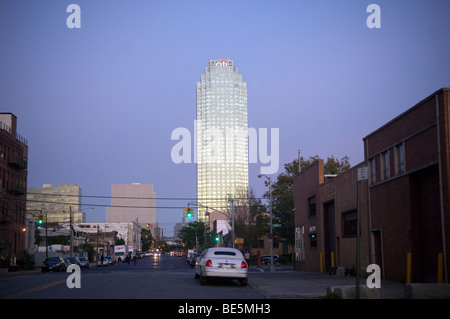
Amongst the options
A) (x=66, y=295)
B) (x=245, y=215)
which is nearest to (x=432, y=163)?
(x=66, y=295)

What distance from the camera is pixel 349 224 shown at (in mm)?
32344

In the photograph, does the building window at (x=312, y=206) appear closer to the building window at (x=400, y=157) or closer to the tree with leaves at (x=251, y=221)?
the building window at (x=400, y=157)

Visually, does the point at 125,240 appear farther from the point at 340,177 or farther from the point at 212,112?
the point at 340,177

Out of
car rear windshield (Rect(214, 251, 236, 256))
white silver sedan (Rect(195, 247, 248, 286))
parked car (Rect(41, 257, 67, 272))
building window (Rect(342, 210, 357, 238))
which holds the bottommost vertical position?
parked car (Rect(41, 257, 67, 272))

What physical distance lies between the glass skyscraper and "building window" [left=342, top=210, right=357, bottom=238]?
10642 centimetres

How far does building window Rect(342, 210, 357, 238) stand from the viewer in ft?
102

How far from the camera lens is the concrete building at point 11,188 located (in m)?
59.3

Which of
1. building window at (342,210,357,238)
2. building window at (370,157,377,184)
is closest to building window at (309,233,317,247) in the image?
building window at (342,210,357,238)

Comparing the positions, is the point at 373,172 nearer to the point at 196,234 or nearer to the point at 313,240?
the point at 313,240

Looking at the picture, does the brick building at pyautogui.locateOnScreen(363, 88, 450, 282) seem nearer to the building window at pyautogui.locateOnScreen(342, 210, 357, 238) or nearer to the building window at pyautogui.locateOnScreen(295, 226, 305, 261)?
the building window at pyautogui.locateOnScreen(342, 210, 357, 238)

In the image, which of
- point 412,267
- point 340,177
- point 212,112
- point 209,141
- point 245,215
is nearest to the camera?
point 412,267

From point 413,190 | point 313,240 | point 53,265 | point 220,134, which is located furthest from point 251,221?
point 220,134
